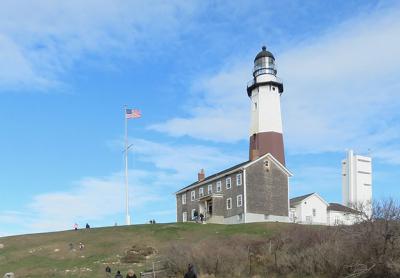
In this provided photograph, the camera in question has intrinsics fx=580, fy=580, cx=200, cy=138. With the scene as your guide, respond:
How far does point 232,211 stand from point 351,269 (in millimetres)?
40711

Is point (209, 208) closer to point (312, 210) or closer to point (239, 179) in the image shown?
point (239, 179)

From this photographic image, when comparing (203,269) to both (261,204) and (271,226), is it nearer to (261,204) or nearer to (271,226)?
(271,226)

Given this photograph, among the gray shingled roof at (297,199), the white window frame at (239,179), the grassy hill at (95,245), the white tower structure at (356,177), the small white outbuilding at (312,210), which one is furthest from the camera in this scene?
the white tower structure at (356,177)

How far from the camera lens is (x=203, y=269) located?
30.9 metres

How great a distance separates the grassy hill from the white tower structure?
129ft

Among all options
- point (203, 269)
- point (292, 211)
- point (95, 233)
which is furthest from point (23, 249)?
point (292, 211)

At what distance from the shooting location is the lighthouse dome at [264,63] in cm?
7475

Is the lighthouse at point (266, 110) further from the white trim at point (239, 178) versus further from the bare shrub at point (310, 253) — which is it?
the bare shrub at point (310, 253)

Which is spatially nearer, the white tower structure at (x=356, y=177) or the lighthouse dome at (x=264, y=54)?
the lighthouse dome at (x=264, y=54)

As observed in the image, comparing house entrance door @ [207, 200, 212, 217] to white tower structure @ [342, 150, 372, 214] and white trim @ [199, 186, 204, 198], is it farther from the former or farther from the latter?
white tower structure @ [342, 150, 372, 214]

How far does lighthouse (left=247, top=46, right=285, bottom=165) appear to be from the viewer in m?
70.2

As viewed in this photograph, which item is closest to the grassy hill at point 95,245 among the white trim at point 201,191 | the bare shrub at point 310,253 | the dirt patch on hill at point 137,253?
the dirt patch on hill at point 137,253

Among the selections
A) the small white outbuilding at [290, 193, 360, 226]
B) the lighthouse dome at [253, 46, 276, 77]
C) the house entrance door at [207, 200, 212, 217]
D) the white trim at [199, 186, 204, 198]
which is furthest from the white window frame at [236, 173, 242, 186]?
the lighthouse dome at [253, 46, 276, 77]

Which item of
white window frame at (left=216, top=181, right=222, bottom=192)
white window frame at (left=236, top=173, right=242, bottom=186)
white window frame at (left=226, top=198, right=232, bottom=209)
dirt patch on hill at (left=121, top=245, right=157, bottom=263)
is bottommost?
dirt patch on hill at (left=121, top=245, right=157, bottom=263)
